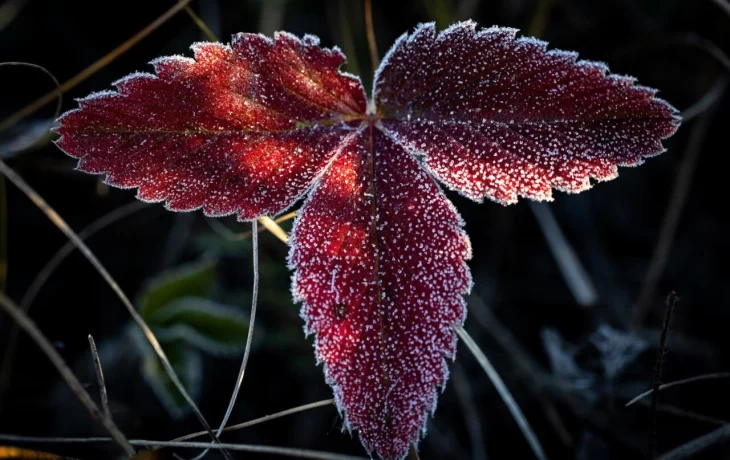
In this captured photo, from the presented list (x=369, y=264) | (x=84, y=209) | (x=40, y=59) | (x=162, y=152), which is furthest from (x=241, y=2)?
(x=369, y=264)

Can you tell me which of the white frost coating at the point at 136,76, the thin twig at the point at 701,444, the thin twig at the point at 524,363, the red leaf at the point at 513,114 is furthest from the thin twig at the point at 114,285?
the thin twig at the point at 524,363

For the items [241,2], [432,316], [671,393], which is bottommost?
[671,393]

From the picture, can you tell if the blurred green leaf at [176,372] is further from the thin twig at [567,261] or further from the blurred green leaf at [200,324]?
A: the thin twig at [567,261]

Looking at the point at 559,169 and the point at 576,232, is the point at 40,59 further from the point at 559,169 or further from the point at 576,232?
the point at 576,232

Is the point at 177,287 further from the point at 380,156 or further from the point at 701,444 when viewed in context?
the point at 701,444

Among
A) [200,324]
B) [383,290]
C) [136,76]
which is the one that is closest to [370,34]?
[136,76]

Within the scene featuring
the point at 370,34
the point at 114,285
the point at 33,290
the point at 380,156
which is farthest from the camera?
the point at 33,290
